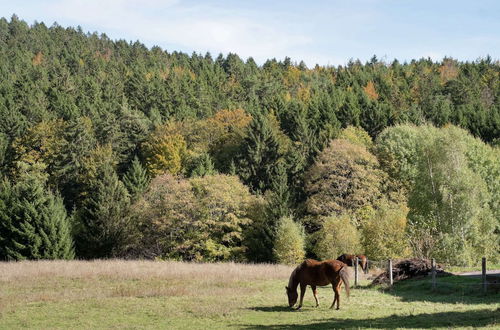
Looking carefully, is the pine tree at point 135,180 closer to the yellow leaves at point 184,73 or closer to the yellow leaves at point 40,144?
the yellow leaves at point 40,144

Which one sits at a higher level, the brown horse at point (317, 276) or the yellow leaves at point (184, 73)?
the yellow leaves at point (184, 73)

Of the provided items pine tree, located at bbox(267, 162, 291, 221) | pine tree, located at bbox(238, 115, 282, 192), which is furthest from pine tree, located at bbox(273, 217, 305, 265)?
Answer: pine tree, located at bbox(238, 115, 282, 192)

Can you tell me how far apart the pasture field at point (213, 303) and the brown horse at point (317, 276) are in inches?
26.2

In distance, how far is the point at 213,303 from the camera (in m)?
23.8

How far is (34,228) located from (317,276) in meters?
45.9

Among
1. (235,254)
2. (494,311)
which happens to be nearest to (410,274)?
(494,311)

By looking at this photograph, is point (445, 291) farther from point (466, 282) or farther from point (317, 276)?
point (317, 276)

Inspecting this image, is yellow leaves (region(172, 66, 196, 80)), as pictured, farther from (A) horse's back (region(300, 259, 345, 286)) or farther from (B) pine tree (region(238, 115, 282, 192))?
(A) horse's back (region(300, 259, 345, 286))

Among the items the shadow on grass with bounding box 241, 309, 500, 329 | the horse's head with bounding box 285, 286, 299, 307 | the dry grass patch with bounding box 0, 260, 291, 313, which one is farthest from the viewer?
the dry grass patch with bounding box 0, 260, 291, 313

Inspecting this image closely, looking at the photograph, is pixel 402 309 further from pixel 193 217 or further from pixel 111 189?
pixel 111 189

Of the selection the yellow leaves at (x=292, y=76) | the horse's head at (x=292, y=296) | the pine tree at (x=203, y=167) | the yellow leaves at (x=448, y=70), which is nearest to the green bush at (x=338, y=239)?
the pine tree at (x=203, y=167)

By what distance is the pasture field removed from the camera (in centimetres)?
1836

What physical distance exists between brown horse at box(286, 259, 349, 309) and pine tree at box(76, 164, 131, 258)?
47233mm

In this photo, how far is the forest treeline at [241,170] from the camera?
54.0 meters
